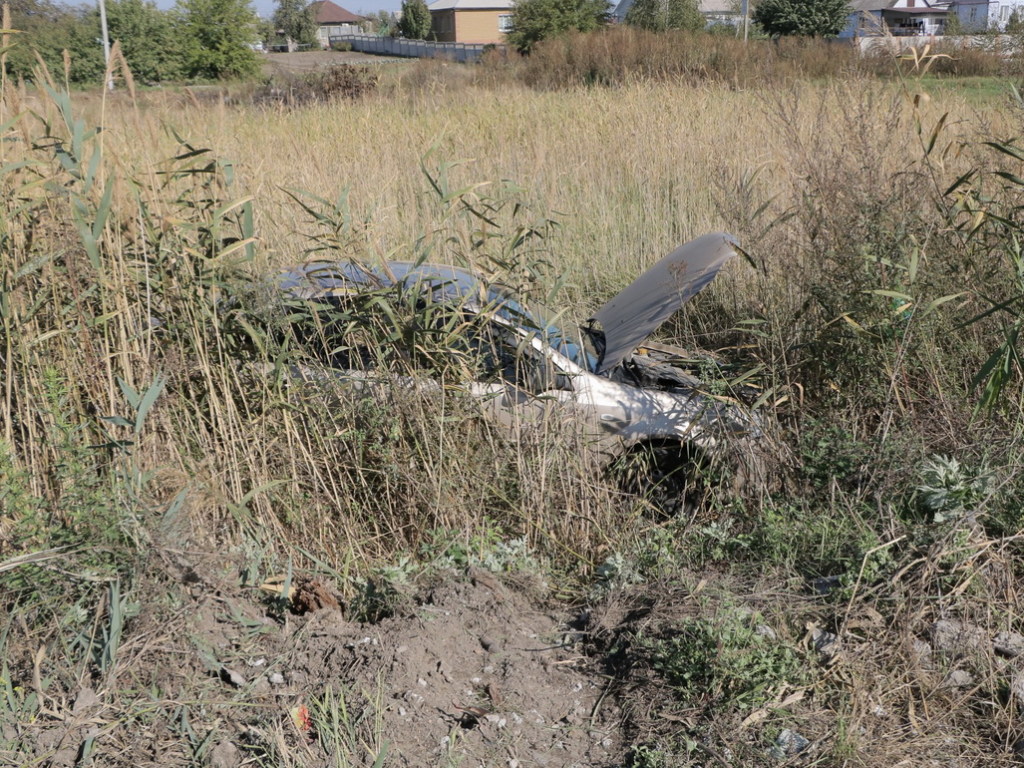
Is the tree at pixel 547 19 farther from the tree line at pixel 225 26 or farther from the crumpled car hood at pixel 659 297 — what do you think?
the crumpled car hood at pixel 659 297

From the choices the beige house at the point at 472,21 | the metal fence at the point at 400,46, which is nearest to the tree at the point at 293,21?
the metal fence at the point at 400,46

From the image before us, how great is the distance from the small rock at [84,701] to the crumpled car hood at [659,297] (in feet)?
9.62

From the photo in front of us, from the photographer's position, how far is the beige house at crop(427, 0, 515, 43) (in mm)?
78938

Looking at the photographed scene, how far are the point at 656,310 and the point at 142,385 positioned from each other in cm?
269

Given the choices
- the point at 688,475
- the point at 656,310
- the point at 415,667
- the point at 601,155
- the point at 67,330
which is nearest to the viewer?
the point at 415,667

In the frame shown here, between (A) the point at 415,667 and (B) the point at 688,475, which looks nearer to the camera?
(A) the point at 415,667

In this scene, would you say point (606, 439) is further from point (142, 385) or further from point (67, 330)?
point (67, 330)

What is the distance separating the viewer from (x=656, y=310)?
16.0 ft

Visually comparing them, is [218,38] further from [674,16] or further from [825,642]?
[825,642]

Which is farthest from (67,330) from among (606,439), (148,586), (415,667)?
(606,439)

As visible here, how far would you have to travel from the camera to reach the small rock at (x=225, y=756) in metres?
2.70

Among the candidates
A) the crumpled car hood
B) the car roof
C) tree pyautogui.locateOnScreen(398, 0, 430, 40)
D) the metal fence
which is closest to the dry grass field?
the car roof

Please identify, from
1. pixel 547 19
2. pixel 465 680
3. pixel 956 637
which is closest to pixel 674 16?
pixel 547 19

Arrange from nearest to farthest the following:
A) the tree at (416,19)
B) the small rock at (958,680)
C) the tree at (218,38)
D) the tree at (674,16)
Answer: the small rock at (958,680), the tree at (674,16), the tree at (218,38), the tree at (416,19)
